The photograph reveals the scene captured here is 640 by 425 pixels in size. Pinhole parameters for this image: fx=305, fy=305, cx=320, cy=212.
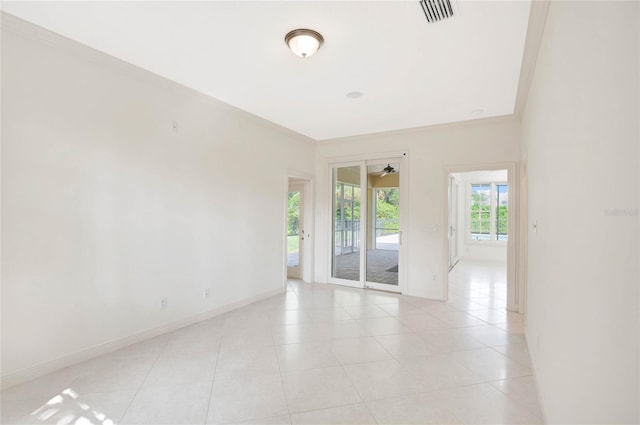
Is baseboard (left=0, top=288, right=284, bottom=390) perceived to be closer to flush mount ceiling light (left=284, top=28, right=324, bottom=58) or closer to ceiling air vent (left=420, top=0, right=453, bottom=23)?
flush mount ceiling light (left=284, top=28, right=324, bottom=58)

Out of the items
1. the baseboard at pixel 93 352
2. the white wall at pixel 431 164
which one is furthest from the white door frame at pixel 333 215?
the baseboard at pixel 93 352

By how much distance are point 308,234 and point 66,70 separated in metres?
4.48

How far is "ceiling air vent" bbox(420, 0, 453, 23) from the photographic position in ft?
7.22

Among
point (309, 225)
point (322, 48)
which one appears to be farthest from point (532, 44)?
point (309, 225)

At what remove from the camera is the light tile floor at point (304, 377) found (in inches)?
85.0

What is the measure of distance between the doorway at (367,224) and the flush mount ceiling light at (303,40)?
3.36 meters

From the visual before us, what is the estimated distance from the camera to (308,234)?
634 cm

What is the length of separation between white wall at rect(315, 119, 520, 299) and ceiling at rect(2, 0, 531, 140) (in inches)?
23.8

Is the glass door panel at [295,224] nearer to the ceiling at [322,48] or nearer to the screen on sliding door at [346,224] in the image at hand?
the screen on sliding door at [346,224]

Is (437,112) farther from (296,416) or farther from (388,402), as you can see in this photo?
(296,416)

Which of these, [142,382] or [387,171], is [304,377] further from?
[387,171]

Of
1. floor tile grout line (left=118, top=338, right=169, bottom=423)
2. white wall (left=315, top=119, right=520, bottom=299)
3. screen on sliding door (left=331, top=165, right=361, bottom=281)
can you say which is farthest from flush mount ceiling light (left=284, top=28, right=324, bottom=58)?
screen on sliding door (left=331, top=165, right=361, bottom=281)

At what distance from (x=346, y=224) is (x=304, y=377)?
3837 millimetres

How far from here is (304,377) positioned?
265 centimetres
